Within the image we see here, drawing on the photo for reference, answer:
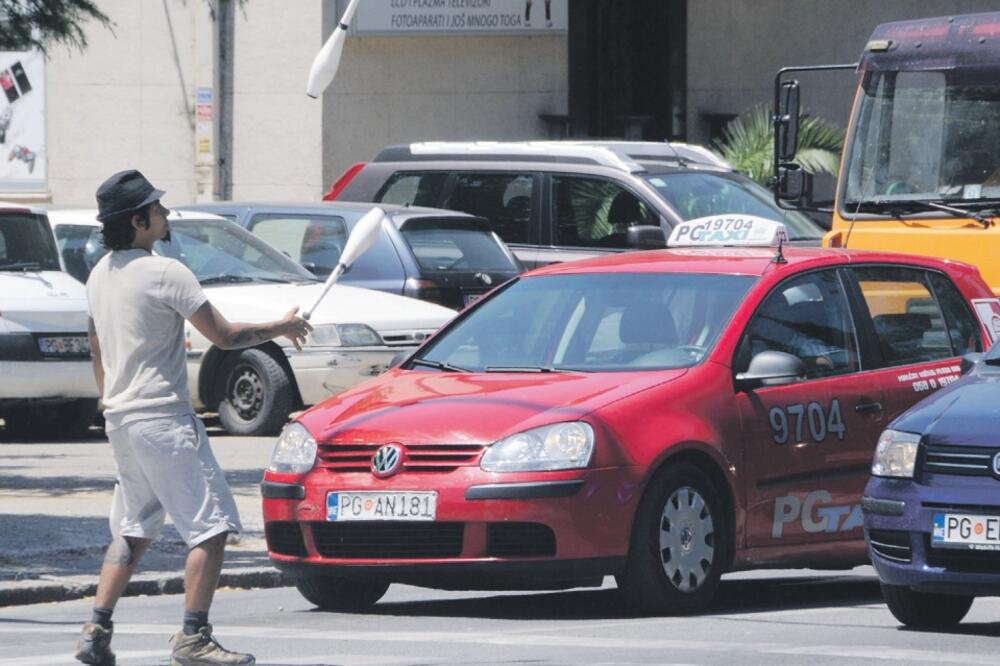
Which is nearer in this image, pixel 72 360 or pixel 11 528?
pixel 11 528

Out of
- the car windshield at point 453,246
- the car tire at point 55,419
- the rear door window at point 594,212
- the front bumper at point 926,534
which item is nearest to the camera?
the front bumper at point 926,534

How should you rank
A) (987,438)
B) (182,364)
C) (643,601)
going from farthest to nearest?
(643,601)
(987,438)
(182,364)

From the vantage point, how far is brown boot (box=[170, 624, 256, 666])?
783 centimetres

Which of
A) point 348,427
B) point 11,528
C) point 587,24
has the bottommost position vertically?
point 11,528

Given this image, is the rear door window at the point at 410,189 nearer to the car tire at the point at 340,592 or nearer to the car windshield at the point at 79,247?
the car windshield at the point at 79,247

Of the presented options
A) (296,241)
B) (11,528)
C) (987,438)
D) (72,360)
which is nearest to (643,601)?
(987,438)

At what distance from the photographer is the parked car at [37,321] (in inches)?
675

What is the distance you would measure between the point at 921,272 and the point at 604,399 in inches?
97.8

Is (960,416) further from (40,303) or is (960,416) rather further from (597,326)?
(40,303)

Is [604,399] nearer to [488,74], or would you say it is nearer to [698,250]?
[698,250]

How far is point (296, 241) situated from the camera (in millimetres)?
19453

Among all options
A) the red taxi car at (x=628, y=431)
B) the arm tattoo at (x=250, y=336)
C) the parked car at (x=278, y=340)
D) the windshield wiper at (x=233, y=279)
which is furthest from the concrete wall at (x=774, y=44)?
the arm tattoo at (x=250, y=336)

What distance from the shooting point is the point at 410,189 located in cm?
2094

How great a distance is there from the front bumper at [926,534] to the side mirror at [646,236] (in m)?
9.19
